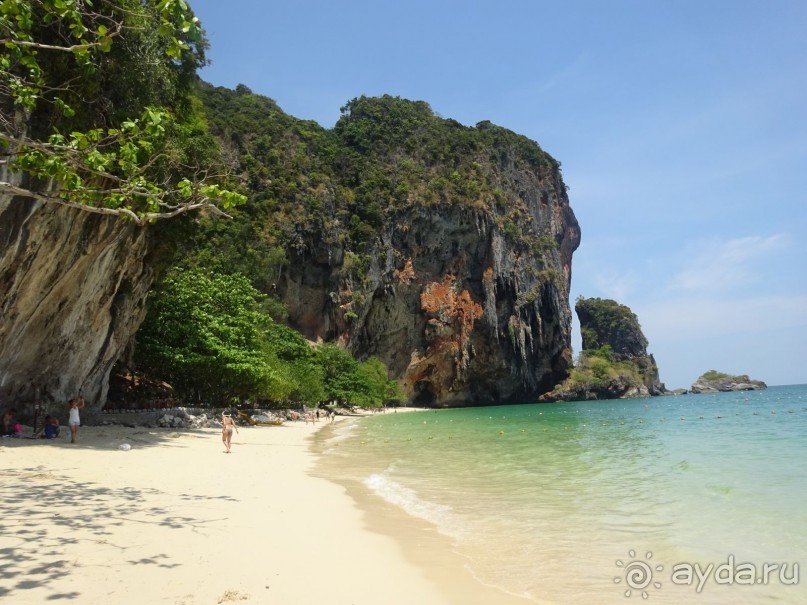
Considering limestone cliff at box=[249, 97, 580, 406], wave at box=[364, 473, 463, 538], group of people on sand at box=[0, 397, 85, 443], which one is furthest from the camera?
limestone cliff at box=[249, 97, 580, 406]

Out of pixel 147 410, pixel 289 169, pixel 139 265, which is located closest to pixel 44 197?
pixel 139 265

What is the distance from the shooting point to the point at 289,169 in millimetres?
58281

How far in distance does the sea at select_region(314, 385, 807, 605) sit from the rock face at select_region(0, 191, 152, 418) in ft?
25.4

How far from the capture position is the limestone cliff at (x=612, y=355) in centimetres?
8581

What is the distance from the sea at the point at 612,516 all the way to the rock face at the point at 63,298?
7728 millimetres

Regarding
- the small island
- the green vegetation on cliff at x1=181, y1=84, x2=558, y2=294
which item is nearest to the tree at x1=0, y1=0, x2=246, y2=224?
the green vegetation on cliff at x1=181, y1=84, x2=558, y2=294

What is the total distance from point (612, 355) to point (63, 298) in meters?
101

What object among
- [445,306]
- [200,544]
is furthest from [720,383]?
[200,544]

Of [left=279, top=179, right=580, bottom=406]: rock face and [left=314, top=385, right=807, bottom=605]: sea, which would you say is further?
[left=279, top=179, right=580, bottom=406]: rock face

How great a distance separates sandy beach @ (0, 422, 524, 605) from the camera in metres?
3.71

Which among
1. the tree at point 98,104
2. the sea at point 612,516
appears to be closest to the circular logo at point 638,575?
the sea at point 612,516

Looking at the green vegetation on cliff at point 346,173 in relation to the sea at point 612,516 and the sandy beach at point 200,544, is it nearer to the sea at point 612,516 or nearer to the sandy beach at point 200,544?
the sea at point 612,516

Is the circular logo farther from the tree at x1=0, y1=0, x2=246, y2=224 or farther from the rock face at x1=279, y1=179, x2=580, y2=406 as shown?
the rock face at x1=279, y1=179, x2=580, y2=406

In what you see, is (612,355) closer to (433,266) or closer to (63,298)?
(433,266)
